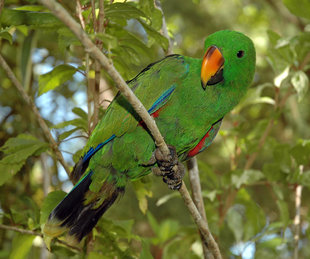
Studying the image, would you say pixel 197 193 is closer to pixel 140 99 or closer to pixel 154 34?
pixel 140 99

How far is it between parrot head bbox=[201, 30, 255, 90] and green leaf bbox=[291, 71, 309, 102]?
365 millimetres

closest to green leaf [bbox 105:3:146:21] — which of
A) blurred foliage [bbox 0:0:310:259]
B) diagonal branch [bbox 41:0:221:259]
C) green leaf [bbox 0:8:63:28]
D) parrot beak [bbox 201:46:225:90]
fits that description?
blurred foliage [bbox 0:0:310:259]

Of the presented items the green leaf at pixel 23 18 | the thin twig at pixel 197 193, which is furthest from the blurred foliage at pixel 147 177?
the thin twig at pixel 197 193

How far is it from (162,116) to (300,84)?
81 cm

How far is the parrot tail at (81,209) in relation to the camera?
182 centimetres

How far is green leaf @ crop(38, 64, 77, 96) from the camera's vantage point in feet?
6.44

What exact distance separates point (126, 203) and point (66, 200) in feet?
4.58

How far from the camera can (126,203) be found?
10.5ft

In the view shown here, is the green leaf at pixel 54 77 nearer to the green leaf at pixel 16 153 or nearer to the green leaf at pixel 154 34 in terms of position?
the green leaf at pixel 16 153

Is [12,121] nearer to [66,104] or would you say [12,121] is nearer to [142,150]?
[66,104]

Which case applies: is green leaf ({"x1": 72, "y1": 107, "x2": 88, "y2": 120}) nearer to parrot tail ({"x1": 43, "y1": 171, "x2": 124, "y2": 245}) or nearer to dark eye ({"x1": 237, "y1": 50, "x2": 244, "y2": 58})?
parrot tail ({"x1": 43, "y1": 171, "x2": 124, "y2": 245})

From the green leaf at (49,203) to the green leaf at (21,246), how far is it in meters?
0.22

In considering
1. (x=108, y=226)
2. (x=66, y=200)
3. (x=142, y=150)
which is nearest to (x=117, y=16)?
(x=142, y=150)

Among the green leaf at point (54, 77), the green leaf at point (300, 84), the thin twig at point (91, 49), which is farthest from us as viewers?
the green leaf at point (300, 84)
